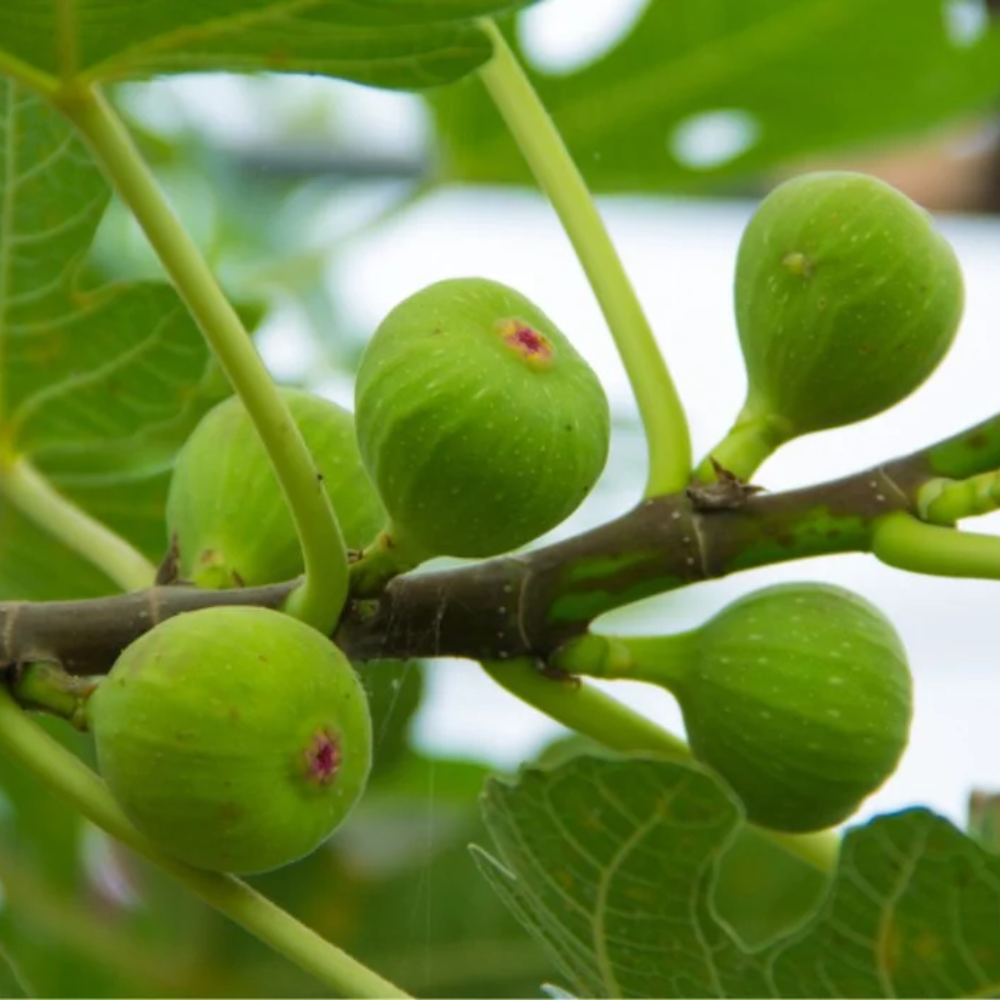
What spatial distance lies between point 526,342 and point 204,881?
27 cm

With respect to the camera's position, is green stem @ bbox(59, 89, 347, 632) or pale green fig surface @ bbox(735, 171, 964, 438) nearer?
green stem @ bbox(59, 89, 347, 632)

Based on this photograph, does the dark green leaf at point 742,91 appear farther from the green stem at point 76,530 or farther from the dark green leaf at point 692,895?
the dark green leaf at point 692,895

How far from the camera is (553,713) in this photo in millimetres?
923

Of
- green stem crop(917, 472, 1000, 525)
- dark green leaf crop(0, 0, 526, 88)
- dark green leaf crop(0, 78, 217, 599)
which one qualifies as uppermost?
dark green leaf crop(0, 78, 217, 599)

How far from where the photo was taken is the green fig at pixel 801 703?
90 centimetres

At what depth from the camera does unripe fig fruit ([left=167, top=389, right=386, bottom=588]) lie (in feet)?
3.10

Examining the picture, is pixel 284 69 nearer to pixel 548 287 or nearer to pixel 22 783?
pixel 22 783

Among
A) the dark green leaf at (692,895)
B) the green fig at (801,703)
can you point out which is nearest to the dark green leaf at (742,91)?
the green fig at (801,703)

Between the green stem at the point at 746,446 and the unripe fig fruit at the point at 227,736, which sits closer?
the unripe fig fruit at the point at 227,736

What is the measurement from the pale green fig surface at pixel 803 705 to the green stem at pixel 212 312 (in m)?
0.22

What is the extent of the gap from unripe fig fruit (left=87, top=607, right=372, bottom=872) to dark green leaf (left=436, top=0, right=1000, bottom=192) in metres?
0.87

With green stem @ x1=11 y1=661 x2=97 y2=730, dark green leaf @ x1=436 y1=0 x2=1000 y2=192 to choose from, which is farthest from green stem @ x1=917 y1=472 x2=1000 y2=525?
dark green leaf @ x1=436 y1=0 x2=1000 y2=192

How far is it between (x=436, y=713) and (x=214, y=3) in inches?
29.7

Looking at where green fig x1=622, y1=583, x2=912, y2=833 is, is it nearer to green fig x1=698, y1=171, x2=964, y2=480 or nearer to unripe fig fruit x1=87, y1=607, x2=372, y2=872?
green fig x1=698, y1=171, x2=964, y2=480
